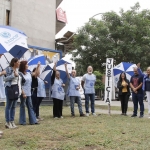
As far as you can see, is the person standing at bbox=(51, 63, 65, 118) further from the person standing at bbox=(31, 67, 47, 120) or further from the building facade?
the building facade

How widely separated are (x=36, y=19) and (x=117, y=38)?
242 inches

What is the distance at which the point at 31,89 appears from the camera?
27.1ft

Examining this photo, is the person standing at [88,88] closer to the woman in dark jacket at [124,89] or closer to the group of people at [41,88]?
the group of people at [41,88]

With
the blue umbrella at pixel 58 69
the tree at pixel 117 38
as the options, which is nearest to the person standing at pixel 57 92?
the blue umbrella at pixel 58 69

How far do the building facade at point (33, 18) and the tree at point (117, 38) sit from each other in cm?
308

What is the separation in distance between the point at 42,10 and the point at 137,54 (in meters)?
7.90

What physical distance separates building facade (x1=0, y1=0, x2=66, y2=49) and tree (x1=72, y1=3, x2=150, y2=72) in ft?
10.1

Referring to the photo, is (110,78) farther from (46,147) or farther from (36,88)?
(46,147)

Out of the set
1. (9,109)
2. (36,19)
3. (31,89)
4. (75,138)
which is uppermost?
(36,19)

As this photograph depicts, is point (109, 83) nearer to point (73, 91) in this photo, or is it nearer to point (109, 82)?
point (109, 82)

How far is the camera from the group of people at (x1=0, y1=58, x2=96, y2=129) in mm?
6742

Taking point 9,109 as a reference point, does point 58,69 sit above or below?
above

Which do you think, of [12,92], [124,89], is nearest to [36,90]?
[12,92]

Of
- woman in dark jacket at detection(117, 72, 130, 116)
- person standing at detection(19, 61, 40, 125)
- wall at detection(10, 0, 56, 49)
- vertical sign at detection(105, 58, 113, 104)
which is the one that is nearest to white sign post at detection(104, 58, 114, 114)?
vertical sign at detection(105, 58, 113, 104)
